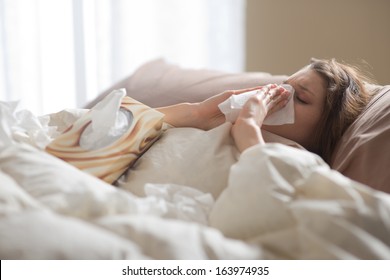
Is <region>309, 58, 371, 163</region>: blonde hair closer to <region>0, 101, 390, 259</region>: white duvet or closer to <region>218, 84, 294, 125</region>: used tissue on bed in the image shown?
<region>218, 84, 294, 125</region>: used tissue on bed

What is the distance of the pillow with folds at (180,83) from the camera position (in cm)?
162

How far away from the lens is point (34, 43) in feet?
8.95

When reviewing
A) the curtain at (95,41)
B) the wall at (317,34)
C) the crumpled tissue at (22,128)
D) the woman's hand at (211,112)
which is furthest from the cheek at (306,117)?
the curtain at (95,41)

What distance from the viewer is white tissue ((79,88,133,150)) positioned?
1229 millimetres

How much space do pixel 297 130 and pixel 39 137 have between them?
620 millimetres

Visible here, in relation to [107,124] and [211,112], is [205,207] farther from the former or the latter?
[211,112]

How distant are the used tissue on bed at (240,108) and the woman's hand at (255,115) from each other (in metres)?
0.01

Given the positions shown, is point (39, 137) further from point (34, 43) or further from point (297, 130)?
point (34, 43)

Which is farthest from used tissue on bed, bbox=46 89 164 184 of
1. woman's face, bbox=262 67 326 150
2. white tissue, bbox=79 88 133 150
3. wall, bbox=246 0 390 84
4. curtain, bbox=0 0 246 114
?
curtain, bbox=0 0 246 114

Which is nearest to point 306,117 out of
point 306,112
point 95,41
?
point 306,112

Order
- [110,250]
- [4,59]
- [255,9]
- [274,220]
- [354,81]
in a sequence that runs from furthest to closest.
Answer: [255,9] → [4,59] → [354,81] → [274,220] → [110,250]

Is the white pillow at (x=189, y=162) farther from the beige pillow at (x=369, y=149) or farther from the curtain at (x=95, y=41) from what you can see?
the curtain at (x=95, y=41)

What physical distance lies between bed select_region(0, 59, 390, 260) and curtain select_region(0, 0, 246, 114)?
1592 mm

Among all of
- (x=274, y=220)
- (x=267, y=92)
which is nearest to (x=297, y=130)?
(x=267, y=92)
